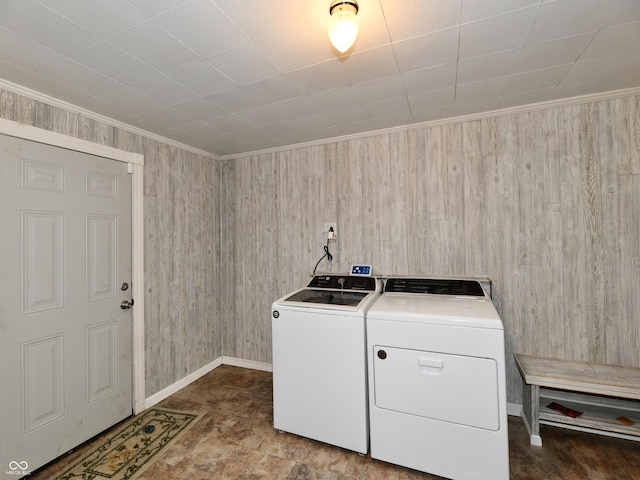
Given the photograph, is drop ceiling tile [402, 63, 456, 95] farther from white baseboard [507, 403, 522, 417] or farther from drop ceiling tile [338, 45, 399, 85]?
white baseboard [507, 403, 522, 417]

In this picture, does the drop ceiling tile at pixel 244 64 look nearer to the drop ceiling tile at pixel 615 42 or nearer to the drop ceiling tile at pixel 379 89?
the drop ceiling tile at pixel 379 89

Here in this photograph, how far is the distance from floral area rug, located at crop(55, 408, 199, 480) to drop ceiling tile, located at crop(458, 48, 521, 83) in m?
3.05

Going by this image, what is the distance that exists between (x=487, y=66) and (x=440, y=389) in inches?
73.1

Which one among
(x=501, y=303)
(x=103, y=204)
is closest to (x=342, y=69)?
(x=103, y=204)

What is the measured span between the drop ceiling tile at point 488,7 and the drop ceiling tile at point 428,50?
0.31ft

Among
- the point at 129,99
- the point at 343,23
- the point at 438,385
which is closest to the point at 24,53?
the point at 129,99

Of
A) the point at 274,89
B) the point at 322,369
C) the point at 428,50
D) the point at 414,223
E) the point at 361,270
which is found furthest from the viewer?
the point at 361,270

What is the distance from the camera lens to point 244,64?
160cm

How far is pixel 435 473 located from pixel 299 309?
4.06 feet

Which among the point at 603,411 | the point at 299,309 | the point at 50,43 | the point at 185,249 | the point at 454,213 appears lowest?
the point at 603,411

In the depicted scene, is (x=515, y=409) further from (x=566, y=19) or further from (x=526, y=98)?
(x=566, y=19)

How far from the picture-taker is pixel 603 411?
2035 mm

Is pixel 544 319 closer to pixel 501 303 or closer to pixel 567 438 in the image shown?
pixel 501 303

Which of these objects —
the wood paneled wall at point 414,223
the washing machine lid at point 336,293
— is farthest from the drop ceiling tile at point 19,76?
the washing machine lid at point 336,293
